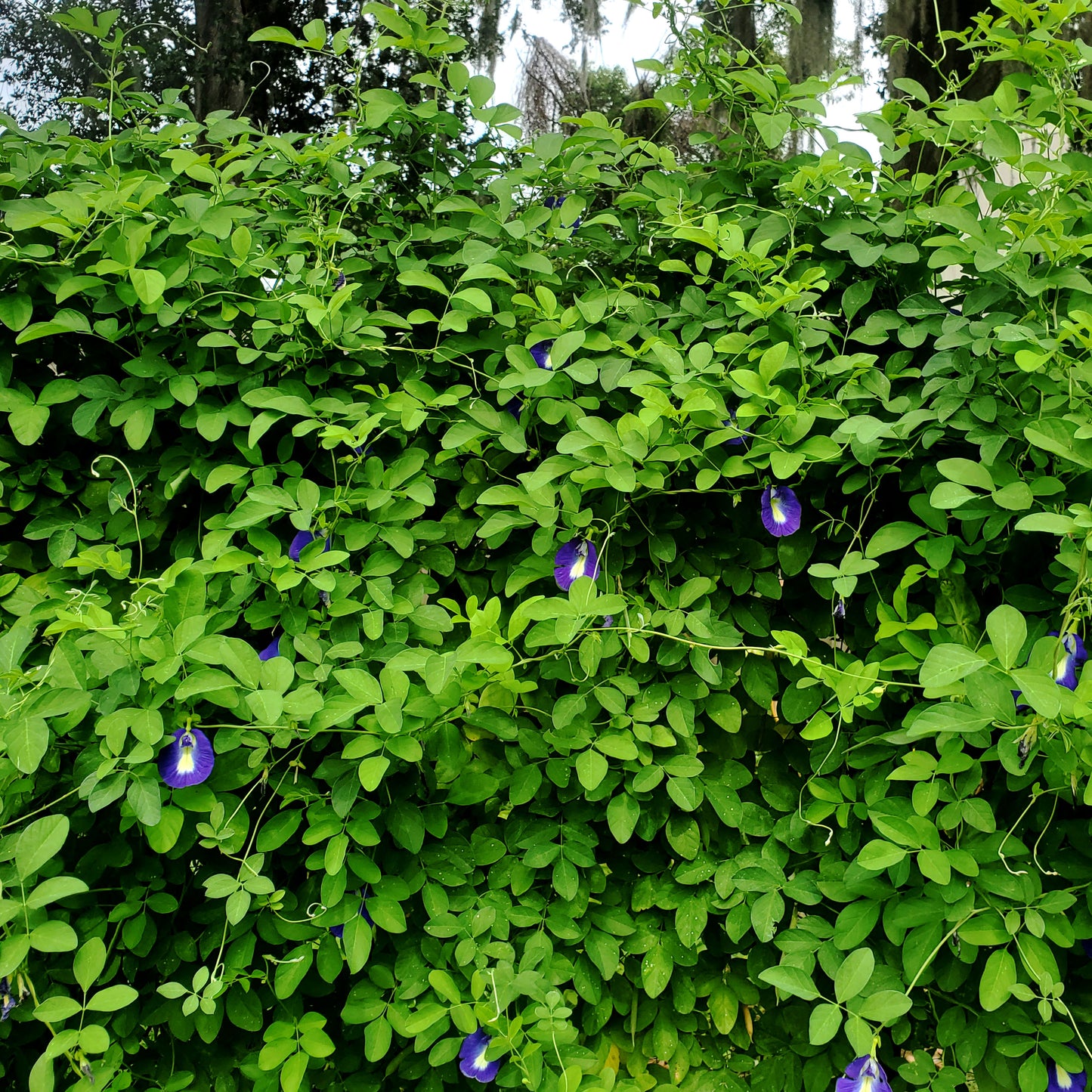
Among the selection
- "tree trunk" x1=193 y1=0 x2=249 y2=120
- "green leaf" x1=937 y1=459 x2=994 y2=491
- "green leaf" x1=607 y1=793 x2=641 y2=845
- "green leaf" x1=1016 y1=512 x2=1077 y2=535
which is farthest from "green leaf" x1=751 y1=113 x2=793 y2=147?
"tree trunk" x1=193 y1=0 x2=249 y2=120

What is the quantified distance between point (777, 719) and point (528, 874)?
43cm

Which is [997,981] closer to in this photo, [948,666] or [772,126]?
[948,666]

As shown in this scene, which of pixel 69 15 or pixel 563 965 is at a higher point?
pixel 69 15

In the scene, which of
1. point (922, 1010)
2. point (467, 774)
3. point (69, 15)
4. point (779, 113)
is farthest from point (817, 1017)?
point (69, 15)

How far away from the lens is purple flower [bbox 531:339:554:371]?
1.34 metres

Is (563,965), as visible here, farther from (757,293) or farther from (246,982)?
(757,293)

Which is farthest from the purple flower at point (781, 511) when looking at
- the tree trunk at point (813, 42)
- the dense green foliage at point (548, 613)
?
the tree trunk at point (813, 42)

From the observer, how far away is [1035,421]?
1.14m

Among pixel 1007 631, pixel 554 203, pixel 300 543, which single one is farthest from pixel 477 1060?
pixel 554 203

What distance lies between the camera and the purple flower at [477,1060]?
107 centimetres

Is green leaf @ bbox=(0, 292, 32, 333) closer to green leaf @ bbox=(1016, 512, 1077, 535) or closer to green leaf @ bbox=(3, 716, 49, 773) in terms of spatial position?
green leaf @ bbox=(3, 716, 49, 773)

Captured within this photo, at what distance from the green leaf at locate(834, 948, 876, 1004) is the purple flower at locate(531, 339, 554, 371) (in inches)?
33.7

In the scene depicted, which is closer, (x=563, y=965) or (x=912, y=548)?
(x=563, y=965)

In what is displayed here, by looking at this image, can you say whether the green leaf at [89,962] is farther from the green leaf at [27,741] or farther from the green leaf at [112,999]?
the green leaf at [27,741]
